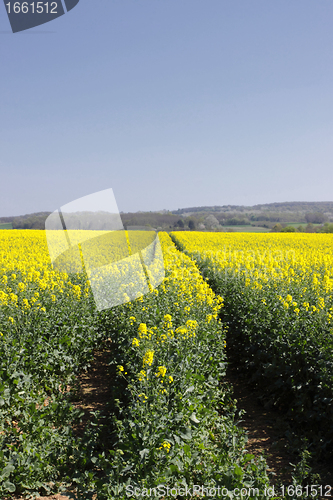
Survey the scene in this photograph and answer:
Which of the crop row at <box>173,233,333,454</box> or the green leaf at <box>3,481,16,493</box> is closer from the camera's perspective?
the green leaf at <box>3,481,16,493</box>

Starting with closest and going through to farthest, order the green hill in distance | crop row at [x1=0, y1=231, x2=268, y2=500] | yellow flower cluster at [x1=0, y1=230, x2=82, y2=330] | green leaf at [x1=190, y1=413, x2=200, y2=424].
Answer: crop row at [x1=0, y1=231, x2=268, y2=500] → green leaf at [x1=190, y1=413, x2=200, y2=424] → yellow flower cluster at [x1=0, y1=230, x2=82, y2=330] → the green hill in distance

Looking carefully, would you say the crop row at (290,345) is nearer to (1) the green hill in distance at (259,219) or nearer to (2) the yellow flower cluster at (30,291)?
(2) the yellow flower cluster at (30,291)

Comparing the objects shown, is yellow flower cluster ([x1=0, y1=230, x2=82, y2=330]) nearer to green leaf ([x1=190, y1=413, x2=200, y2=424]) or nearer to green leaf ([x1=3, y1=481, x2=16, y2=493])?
green leaf ([x1=3, y1=481, x2=16, y2=493])

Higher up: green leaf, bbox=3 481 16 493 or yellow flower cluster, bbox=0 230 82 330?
yellow flower cluster, bbox=0 230 82 330

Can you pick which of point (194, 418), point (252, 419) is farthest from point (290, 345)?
point (194, 418)

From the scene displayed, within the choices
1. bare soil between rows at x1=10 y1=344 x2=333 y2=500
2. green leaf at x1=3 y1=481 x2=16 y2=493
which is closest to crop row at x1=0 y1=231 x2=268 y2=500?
green leaf at x1=3 y1=481 x2=16 y2=493

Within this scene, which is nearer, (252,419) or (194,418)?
(194,418)

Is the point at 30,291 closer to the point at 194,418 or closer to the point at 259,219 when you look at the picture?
the point at 194,418

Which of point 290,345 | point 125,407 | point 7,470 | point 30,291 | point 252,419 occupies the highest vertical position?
point 30,291

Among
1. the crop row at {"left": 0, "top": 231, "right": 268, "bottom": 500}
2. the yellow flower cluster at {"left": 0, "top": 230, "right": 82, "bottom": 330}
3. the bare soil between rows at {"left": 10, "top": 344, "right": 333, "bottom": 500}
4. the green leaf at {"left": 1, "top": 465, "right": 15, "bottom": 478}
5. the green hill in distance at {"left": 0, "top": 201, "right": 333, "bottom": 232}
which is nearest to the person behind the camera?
the crop row at {"left": 0, "top": 231, "right": 268, "bottom": 500}

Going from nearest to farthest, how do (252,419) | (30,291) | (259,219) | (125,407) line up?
1. (125,407)
2. (252,419)
3. (30,291)
4. (259,219)

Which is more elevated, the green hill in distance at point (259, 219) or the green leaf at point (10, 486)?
the green hill in distance at point (259, 219)

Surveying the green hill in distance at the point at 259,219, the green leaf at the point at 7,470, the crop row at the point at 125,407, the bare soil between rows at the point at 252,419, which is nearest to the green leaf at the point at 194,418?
the crop row at the point at 125,407

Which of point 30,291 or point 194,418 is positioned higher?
point 30,291
